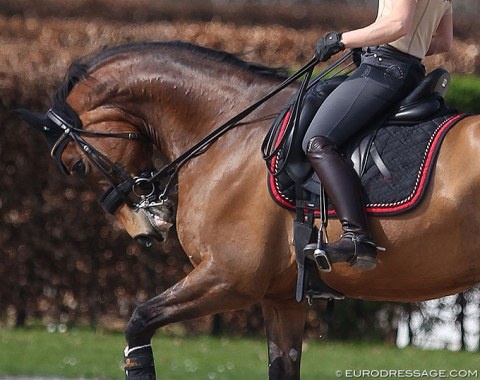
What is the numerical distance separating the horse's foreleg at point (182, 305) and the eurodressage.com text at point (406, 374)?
3236mm

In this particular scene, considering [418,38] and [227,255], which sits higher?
[418,38]

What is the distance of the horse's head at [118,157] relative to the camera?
6.61 metres

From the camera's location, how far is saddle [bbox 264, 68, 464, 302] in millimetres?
5812

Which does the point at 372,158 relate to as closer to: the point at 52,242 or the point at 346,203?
the point at 346,203

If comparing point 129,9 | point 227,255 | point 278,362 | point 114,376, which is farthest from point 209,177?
point 129,9

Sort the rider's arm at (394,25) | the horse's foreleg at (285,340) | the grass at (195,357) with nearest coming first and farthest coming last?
the rider's arm at (394,25), the horse's foreleg at (285,340), the grass at (195,357)

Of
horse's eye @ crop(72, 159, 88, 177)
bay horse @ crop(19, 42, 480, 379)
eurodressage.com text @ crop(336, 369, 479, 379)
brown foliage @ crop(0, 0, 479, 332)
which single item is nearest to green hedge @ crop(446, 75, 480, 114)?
brown foliage @ crop(0, 0, 479, 332)

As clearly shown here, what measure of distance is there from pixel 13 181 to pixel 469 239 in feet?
21.2

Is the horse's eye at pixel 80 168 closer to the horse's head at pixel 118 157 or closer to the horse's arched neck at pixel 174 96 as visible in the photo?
the horse's head at pixel 118 157

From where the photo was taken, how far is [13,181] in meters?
11.3

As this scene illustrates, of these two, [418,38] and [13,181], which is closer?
[418,38]

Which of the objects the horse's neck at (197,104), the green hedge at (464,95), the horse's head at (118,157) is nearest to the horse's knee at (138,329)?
the horse's head at (118,157)

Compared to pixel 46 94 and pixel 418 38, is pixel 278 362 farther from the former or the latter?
pixel 46 94

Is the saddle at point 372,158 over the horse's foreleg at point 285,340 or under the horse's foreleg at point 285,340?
over
